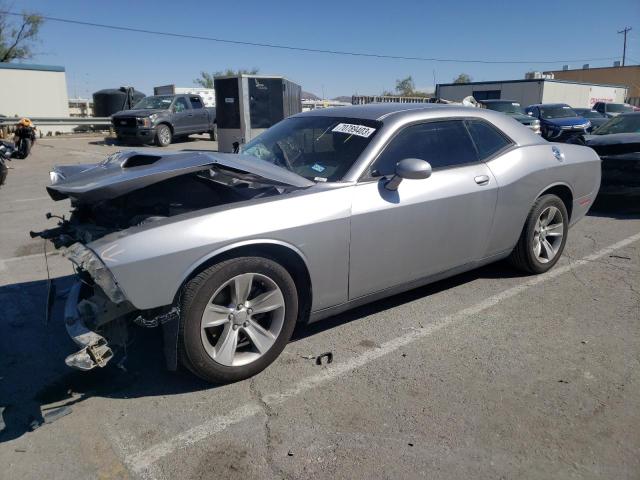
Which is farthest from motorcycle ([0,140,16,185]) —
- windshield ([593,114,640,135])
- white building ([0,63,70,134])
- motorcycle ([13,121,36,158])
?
white building ([0,63,70,134])

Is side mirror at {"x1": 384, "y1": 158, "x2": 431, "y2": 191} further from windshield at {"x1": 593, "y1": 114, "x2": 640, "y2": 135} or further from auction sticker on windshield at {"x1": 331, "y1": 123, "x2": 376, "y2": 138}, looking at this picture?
windshield at {"x1": 593, "y1": 114, "x2": 640, "y2": 135}

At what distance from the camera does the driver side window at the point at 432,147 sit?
3557 millimetres

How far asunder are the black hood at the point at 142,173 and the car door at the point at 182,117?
15923 mm

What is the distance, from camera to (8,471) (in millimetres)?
2295

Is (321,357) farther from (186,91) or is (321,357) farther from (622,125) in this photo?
(186,91)

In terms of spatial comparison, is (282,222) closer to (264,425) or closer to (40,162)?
(264,425)

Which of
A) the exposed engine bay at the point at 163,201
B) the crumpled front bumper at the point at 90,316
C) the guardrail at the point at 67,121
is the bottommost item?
the crumpled front bumper at the point at 90,316

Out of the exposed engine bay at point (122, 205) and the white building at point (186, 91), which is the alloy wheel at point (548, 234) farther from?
the white building at point (186, 91)

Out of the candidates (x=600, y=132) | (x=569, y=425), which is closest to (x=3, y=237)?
(x=569, y=425)

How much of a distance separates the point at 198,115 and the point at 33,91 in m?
8.84

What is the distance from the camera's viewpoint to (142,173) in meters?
3.03

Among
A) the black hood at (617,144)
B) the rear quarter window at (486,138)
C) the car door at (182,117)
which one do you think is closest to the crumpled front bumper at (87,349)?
the rear quarter window at (486,138)

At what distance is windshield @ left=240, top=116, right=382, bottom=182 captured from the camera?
11.6 feet

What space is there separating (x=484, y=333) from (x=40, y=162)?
Result: 565 inches
